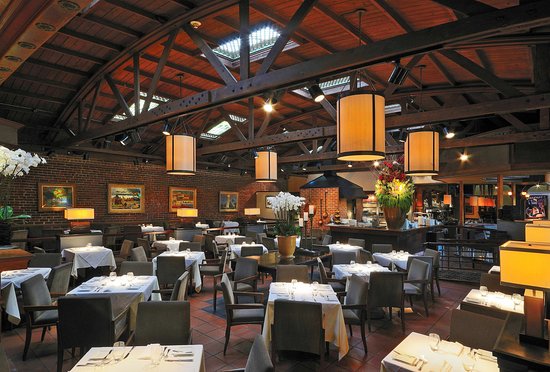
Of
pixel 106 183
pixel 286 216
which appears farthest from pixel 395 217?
pixel 106 183

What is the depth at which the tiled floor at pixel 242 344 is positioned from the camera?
134 inches

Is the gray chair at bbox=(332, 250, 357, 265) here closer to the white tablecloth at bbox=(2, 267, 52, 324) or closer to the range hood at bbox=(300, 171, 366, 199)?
the range hood at bbox=(300, 171, 366, 199)

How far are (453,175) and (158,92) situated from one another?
10.0m

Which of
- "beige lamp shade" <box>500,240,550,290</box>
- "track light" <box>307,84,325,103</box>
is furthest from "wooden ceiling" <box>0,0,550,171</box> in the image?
"beige lamp shade" <box>500,240,550,290</box>

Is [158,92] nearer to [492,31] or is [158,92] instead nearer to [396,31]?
[396,31]

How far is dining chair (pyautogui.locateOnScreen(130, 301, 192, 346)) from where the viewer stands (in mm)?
2756

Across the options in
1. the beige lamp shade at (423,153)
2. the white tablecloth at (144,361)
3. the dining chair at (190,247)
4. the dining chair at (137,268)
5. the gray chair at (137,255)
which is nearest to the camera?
the white tablecloth at (144,361)

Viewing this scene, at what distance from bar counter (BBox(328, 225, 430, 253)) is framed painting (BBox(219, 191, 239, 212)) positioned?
7166mm

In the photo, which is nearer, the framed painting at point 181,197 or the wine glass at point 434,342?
the wine glass at point 434,342

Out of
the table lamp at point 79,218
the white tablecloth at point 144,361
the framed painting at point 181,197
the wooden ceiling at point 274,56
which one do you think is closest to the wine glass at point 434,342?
the white tablecloth at point 144,361

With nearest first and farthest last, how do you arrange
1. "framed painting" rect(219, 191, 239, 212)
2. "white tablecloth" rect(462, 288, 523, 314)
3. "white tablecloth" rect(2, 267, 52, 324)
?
"white tablecloth" rect(462, 288, 523, 314) < "white tablecloth" rect(2, 267, 52, 324) < "framed painting" rect(219, 191, 239, 212)

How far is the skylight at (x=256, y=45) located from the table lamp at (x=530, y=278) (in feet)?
15.8

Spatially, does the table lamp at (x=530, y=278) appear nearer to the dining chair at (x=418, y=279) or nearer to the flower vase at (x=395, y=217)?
the dining chair at (x=418, y=279)

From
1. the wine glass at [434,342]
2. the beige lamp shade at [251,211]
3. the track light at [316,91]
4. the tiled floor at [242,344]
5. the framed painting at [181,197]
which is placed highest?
the track light at [316,91]
